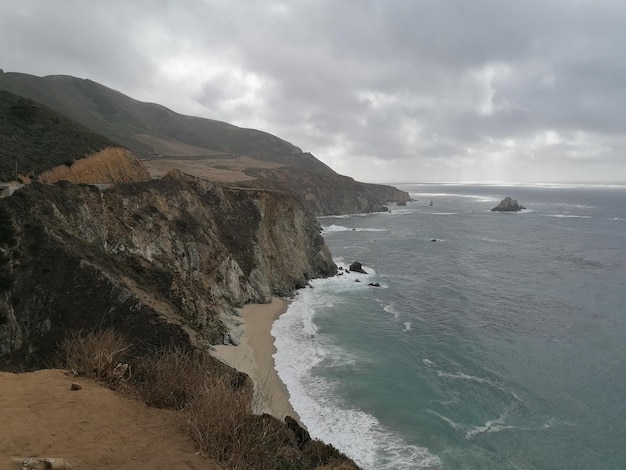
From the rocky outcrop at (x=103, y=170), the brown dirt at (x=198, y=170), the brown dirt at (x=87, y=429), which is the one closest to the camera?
the brown dirt at (x=87, y=429)

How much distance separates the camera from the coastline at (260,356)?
21.5m

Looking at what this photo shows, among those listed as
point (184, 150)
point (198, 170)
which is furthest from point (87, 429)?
point (184, 150)

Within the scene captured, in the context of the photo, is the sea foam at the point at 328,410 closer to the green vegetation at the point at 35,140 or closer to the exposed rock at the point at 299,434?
the exposed rock at the point at 299,434

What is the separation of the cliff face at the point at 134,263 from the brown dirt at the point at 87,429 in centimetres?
966

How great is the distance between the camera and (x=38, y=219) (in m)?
22.6

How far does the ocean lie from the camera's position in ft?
64.2

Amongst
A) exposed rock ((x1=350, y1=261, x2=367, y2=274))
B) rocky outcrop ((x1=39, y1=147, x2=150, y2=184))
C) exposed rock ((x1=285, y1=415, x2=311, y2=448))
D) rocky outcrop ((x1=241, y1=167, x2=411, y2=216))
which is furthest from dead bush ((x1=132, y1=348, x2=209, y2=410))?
rocky outcrop ((x1=241, y1=167, x2=411, y2=216))

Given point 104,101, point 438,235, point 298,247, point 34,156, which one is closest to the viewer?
point 34,156

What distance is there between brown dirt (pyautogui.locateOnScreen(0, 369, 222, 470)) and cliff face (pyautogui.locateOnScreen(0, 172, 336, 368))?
31.7 ft

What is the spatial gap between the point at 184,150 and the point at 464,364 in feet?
460

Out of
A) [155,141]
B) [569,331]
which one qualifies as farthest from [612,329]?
[155,141]

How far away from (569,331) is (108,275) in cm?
3556

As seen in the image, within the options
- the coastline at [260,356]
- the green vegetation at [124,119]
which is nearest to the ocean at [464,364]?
the coastline at [260,356]

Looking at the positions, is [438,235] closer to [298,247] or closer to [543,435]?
Answer: [298,247]
